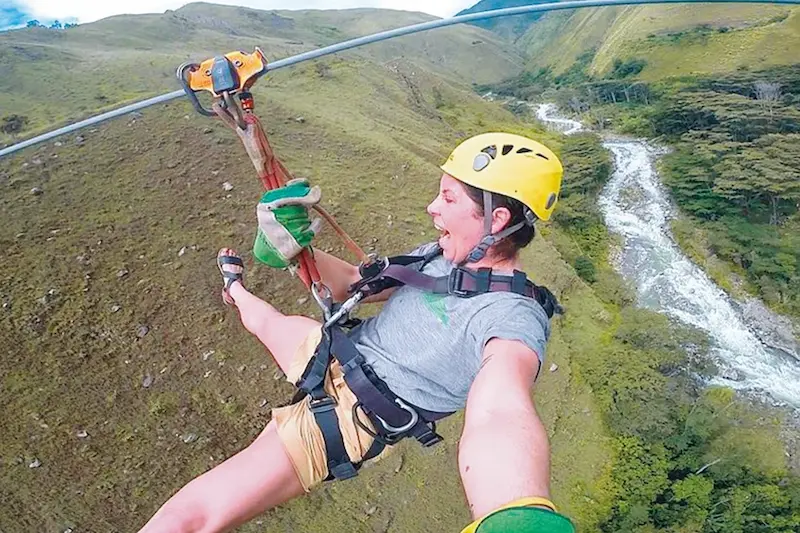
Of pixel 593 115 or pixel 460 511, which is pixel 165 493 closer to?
pixel 460 511

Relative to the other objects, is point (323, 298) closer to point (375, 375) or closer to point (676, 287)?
point (375, 375)

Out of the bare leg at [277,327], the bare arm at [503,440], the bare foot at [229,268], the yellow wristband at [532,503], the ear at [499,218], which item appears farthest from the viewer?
the bare foot at [229,268]

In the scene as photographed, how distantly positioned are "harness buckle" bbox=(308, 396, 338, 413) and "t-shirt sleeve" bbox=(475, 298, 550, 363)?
95cm

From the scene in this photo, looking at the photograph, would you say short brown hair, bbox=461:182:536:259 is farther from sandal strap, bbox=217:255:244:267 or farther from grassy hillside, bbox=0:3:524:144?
grassy hillside, bbox=0:3:524:144

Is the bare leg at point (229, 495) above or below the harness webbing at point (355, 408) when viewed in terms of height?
below

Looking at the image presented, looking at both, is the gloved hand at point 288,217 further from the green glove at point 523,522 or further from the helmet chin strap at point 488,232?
the green glove at point 523,522

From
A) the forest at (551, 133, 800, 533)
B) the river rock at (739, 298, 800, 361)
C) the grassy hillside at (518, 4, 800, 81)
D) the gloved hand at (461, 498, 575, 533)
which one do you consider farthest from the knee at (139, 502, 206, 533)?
the grassy hillside at (518, 4, 800, 81)

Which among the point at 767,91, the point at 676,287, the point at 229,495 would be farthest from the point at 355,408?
the point at 767,91

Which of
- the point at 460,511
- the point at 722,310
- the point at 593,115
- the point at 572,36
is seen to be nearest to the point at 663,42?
the point at 593,115

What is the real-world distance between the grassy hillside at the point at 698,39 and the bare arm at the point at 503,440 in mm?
59198

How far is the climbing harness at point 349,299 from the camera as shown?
2.73 metres

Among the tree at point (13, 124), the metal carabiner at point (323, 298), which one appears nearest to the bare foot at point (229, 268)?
the metal carabiner at point (323, 298)

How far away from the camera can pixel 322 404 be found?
120 inches

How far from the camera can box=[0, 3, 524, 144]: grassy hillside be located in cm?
2470
